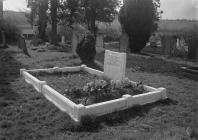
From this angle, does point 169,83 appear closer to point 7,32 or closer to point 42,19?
point 42,19

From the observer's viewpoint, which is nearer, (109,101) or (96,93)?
(109,101)

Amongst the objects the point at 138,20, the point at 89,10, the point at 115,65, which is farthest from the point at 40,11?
the point at 115,65

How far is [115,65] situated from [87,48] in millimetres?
3760

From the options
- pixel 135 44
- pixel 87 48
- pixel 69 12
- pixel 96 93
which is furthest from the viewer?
pixel 69 12

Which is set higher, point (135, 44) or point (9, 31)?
point (9, 31)

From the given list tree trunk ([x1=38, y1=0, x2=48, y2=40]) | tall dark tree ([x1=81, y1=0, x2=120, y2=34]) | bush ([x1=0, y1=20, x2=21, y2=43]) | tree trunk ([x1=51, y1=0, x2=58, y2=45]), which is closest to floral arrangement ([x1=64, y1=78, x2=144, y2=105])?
tree trunk ([x1=51, y1=0, x2=58, y2=45])

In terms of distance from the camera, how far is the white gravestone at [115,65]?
22.1ft

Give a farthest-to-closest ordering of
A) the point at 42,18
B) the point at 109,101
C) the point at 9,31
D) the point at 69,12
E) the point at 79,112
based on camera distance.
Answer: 1. the point at 9,31
2. the point at 42,18
3. the point at 69,12
4. the point at 109,101
5. the point at 79,112

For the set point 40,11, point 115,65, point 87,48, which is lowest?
point 115,65

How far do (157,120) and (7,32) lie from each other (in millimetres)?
22256

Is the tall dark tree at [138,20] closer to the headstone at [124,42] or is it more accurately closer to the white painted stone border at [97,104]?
the headstone at [124,42]

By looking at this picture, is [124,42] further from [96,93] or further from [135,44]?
[96,93]

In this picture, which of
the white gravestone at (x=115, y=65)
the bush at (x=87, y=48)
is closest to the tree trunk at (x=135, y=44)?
the bush at (x=87, y=48)

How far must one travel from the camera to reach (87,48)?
416 inches
